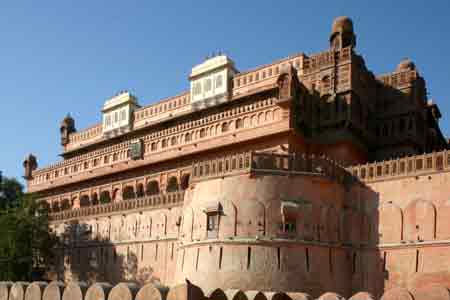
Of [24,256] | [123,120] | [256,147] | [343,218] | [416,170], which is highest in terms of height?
[123,120]

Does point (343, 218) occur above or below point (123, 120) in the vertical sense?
below

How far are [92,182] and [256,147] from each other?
20.7 meters

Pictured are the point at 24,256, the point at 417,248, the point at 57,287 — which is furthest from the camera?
the point at 24,256

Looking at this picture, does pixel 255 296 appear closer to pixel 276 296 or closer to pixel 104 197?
pixel 276 296

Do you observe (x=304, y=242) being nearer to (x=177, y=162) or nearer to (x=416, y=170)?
(x=416, y=170)

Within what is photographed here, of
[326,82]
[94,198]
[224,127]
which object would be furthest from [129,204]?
[326,82]

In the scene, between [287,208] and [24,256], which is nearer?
[287,208]

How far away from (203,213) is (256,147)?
37.1ft

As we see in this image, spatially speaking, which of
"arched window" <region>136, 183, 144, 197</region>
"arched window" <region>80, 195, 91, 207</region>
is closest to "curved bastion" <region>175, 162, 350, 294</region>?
"arched window" <region>136, 183, 144, 197</region>

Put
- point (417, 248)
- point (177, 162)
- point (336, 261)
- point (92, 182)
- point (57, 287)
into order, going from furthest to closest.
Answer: point (92, 182)
point (177, 162)
point (336, 261)
point (417, 248)
point (57, 287)

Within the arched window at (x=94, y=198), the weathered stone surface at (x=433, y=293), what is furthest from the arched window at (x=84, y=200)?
the weathered stone surface at (x=433, y=293)

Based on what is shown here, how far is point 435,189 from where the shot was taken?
79.2 ft

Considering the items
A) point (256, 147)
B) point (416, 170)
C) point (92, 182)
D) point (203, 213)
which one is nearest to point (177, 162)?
point (256, 147)

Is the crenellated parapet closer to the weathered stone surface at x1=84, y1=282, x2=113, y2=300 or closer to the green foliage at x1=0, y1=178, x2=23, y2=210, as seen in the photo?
the green foliage at x1=0, y1=178, x2=23, y2=210
